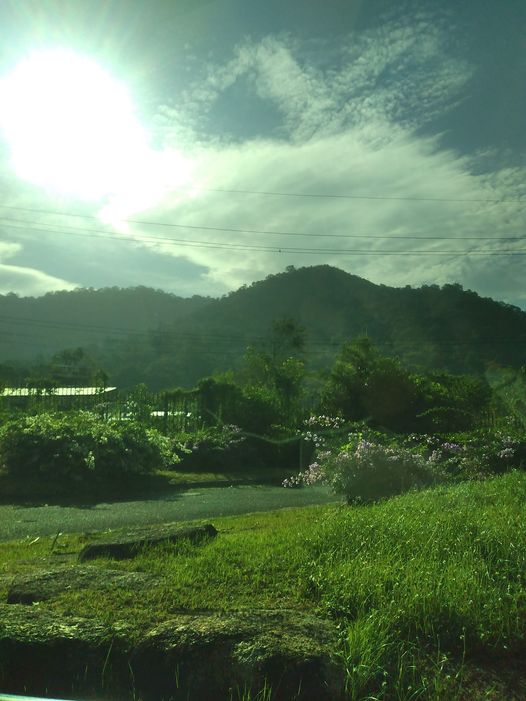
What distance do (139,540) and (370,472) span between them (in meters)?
4.86

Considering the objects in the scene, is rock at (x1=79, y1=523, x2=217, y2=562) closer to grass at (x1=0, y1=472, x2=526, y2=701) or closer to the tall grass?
grass at (x1=0, y1=472, x2=526, y2=701)

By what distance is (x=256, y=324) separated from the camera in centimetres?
5059

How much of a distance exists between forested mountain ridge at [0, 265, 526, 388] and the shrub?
1887 cm

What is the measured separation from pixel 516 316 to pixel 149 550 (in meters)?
34.7

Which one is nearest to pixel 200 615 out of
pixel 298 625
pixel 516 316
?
pixel 298 625

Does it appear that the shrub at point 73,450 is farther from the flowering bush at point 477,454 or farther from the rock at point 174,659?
the rock at point 174,659

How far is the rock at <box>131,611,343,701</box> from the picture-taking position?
328 cm

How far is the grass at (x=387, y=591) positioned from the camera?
11.3ft

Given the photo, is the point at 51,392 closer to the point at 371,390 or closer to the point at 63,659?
the point at 371,390

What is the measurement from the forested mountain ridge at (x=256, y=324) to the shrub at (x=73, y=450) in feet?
61.9

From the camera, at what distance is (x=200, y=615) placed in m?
3.84

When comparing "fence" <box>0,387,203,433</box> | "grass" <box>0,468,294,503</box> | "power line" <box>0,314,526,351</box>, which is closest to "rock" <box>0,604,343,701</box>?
"grass" <box>0,468,294,503</box>

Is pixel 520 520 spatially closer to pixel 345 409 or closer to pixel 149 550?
pixel 149 550

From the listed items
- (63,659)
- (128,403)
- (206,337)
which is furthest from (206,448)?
(206,337)
